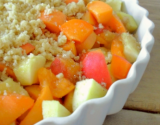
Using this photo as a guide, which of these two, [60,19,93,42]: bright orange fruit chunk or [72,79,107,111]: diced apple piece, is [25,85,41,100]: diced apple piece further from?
[60,19,93,42]: bright orange fruit chunk

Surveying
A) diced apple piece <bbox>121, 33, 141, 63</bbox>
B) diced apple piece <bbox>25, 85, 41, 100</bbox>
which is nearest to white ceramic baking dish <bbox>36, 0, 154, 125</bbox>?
diced apple piece <bbox>121, 33, 141, 63</bbox>

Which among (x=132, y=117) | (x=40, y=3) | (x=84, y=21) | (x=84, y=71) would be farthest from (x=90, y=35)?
(x=132, y=117)

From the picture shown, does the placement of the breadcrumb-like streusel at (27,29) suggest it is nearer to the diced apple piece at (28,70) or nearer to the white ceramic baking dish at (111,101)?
the diced apple piece at (28,70)

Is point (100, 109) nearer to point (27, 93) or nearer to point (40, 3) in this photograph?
point (27, 93)

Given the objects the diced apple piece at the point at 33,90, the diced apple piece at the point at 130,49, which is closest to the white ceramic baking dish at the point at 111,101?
the diced apple piece at the point at 130,49

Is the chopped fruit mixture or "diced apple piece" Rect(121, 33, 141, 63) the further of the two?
"diced apple piece" Rect(121, 33, 141, 63)

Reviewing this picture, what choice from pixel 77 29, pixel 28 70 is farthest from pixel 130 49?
pixel 28 70

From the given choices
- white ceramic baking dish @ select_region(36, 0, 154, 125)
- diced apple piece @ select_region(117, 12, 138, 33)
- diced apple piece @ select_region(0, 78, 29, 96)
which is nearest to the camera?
white ceramic baking dish @ select_region(36, 0, 154, 125)
